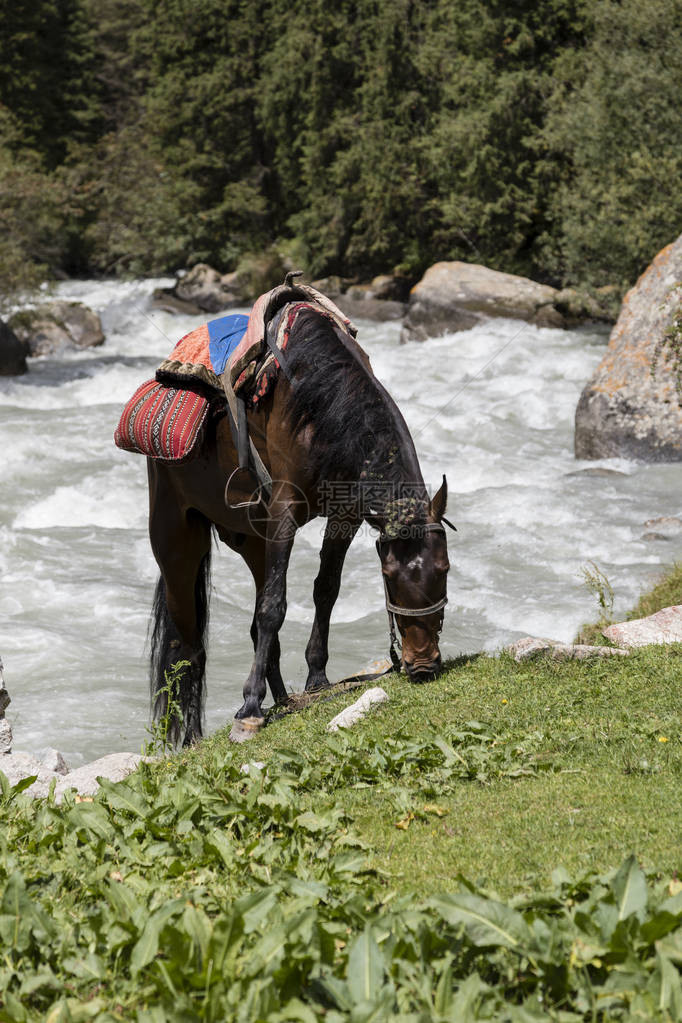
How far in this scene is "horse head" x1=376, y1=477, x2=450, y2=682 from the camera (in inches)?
210

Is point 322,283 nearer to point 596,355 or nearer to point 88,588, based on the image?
point 596,355

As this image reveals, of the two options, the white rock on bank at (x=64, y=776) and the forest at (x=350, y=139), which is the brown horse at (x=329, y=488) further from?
the forest at (x=350, y=139)

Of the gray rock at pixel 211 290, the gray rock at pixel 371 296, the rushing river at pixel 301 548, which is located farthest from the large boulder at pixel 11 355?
the gray rock at pixel 211 290

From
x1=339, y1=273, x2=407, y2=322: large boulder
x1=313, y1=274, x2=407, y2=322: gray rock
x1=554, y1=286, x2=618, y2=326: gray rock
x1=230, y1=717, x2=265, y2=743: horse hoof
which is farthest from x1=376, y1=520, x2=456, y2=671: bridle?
x1=339, y1=273, x2=407, y2=322: large boulder

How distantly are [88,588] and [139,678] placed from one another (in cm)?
218

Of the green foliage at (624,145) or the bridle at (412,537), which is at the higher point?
the green foliage at (624,145)

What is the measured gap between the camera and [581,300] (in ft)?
80.5

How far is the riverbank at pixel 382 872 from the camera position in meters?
2.64

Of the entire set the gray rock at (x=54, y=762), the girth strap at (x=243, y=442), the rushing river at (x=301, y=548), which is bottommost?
the rushing river at (x=301, y=548)

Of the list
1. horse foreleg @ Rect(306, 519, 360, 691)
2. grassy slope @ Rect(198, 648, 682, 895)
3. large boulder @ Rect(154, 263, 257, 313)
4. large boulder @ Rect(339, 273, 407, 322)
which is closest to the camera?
grassy slope @ Rect(198, 648, 682, 895)

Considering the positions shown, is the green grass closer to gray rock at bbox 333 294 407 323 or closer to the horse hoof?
the horse hoof

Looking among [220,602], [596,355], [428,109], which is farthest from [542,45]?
[220,602]

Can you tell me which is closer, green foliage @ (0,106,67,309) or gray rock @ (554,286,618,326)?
green foliage @ (0,106,67,309)

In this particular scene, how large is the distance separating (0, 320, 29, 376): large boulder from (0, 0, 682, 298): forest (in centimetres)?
184
